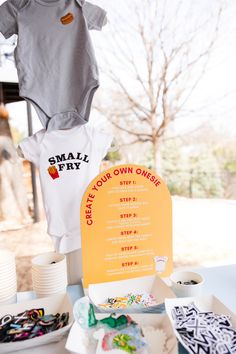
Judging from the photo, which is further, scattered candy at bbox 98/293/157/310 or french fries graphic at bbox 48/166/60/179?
french fries graphic at bbox 48/166/60/179

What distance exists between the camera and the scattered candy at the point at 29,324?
0.81m

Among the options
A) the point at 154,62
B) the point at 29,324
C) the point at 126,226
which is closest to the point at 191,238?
the point at 154,62

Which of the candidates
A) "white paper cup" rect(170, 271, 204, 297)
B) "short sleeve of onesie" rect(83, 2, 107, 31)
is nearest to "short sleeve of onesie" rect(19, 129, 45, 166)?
"short sleeve of onesie" rect(83, 2, 107, 31)

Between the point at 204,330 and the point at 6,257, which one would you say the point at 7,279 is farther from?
the point at 204,330

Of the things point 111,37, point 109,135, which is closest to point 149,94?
point 111,37

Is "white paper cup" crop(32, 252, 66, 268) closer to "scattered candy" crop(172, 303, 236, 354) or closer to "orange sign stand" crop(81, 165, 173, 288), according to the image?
"orange sign stand" crop(81, 165, 173, 288)

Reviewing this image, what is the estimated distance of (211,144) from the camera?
19.7ft

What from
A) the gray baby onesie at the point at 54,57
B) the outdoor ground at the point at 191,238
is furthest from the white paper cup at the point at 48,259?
the outdoor ground at the point at 191,238

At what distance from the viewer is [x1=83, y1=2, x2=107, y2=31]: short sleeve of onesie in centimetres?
125

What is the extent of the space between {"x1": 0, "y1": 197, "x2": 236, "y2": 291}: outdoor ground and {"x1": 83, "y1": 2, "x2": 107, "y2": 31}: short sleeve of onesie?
2706 millimetres

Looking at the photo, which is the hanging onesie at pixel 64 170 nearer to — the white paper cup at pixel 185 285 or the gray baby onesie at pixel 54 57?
the gray baby onesie at pixel 54 57

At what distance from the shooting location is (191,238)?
4715 mm

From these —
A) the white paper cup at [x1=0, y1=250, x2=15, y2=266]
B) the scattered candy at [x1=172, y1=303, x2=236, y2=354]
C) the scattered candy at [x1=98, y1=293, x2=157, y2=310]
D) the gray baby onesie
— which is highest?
the gray baby onesie

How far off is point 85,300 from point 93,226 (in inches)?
11.4
